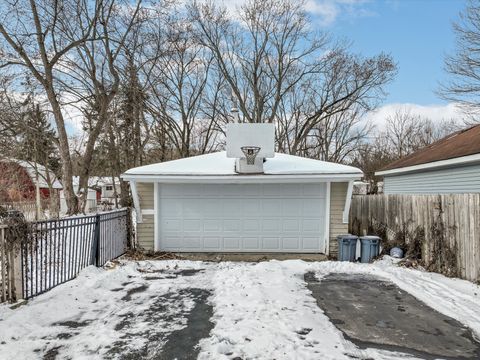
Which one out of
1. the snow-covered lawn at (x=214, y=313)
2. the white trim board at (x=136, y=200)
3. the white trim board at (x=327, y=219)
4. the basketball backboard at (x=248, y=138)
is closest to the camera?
the snow-covered lawn at (x=214, y=313)

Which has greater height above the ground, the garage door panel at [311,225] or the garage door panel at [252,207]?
the garage door panel at [252,207]

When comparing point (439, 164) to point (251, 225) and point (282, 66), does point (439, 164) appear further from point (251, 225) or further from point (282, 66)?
point (282, 66)

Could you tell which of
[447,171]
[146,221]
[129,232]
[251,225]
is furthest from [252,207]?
[447,171]

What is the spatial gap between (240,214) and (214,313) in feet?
14.6

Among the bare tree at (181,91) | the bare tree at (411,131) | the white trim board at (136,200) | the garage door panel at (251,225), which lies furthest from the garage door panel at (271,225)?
the bare tree at (411,131)

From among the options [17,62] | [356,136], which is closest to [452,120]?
[356,136]

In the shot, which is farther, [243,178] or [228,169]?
[228,169]

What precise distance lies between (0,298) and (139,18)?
1425 cm

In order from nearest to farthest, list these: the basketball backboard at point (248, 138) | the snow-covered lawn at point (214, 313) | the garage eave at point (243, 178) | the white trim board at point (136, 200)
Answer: the snow-covered lawn at point (214, 313), the garage eave at point (243, 178), the basketball backboard at point (248, 138), the white trim board at point (136, 200)

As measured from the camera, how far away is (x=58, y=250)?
5871 mm

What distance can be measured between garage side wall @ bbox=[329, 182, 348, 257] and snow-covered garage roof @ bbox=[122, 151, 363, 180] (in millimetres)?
578

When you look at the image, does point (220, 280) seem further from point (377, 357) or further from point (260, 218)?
point (377, 357)

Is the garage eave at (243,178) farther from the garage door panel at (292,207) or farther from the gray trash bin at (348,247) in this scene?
the gray trash bin at (348,247)

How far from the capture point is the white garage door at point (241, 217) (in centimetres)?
905
